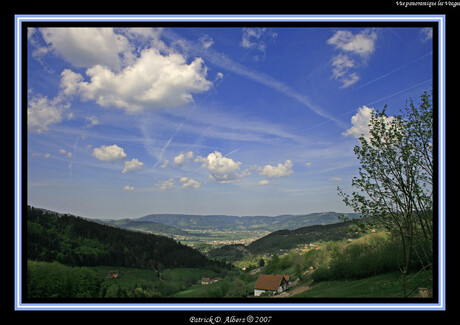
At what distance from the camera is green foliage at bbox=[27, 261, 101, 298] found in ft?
14.9

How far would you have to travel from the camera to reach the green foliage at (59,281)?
4.55m

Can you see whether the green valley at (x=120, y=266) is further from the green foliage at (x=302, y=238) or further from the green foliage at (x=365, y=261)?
the green foliage at (x=302, y=238)

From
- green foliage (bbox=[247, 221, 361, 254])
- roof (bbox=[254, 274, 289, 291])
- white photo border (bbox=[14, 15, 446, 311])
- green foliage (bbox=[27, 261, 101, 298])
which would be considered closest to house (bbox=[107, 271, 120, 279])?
green foliage (bbox=[27, 261, 101, 298])

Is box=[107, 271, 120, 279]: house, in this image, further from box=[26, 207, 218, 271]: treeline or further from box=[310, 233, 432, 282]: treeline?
box=[310, 233, 432, 282]: treeline

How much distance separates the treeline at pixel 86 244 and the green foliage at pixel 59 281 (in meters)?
0.41

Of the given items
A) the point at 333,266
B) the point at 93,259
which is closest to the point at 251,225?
the point at 333,266

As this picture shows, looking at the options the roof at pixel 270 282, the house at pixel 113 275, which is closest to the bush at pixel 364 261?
the roof at pixel 270 282

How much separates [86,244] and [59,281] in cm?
118
